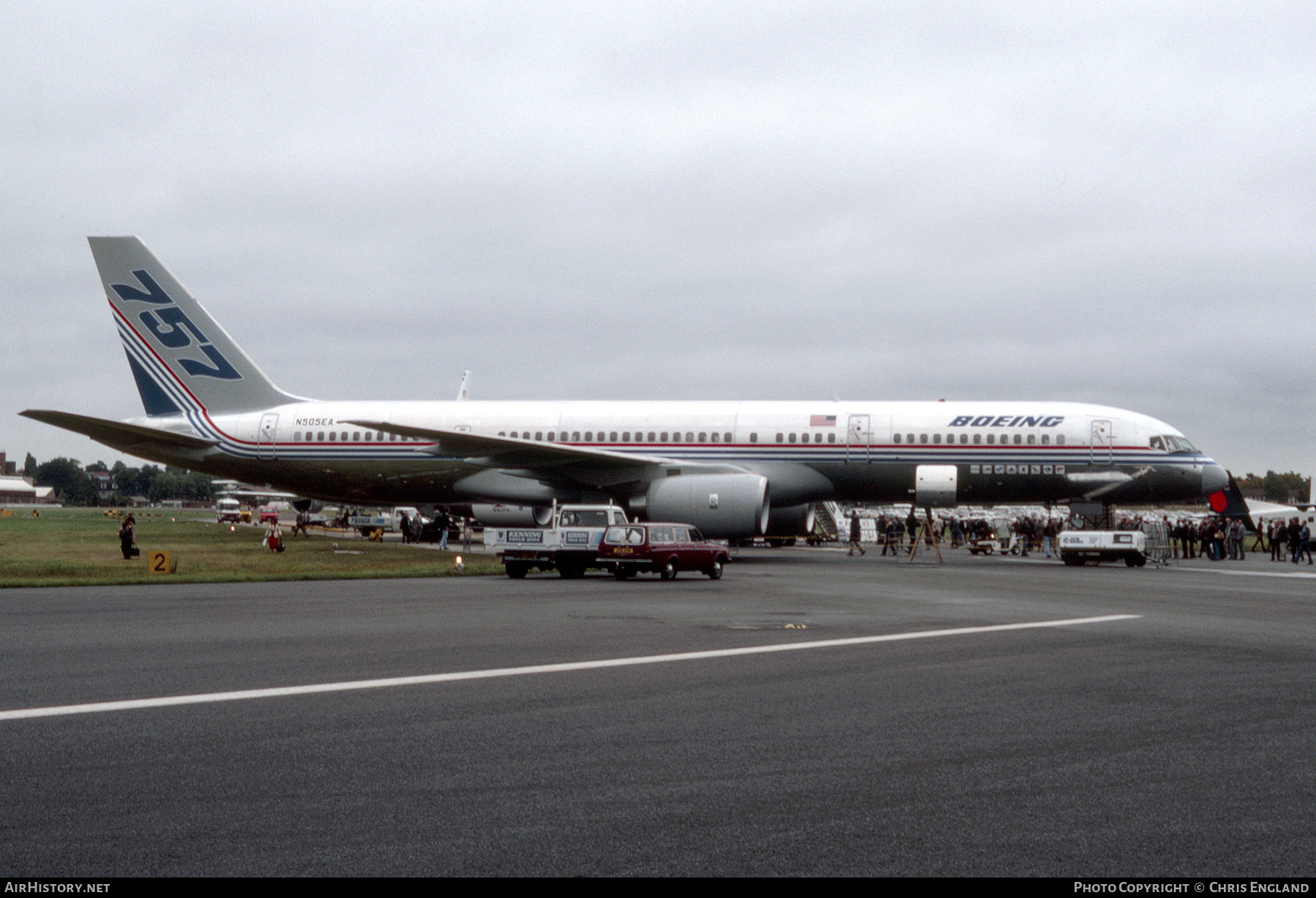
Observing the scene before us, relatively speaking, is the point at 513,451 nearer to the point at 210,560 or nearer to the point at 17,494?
the point at 210,560

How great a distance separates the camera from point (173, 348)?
115 feet

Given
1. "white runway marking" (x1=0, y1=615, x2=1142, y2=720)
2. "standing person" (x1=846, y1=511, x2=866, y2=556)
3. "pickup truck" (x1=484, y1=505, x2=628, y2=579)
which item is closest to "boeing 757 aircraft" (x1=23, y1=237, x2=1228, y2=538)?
"pickup truck" (x1=484, y1=505, x2=628, y2=579)

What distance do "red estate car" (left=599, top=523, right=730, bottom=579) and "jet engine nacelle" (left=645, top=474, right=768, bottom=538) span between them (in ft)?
15.9

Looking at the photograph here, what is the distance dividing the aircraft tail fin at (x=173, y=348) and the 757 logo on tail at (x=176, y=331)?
2 centimetres

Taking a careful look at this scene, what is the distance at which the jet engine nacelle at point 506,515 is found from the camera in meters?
34.5

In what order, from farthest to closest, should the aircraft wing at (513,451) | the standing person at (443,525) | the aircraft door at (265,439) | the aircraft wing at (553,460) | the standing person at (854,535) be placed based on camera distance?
the standing person at (854,535) → the standing person at (443,525) → the aircraft door at (265,439) → the aircraft wing at (553,460) → the aircraft wing at (513,451)

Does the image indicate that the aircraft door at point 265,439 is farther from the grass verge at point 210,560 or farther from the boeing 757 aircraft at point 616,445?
the grass verge at point 210,560

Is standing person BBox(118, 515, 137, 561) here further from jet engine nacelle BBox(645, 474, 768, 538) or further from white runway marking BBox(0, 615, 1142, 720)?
white runway marking BBox(0, 615, 1142, 720)

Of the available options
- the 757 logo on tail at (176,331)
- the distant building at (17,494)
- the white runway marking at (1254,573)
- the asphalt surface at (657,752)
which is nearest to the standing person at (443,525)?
the 757 logo on tail at (176,331)

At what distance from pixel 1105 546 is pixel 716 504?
12318 mm

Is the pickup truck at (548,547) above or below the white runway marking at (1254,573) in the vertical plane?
above

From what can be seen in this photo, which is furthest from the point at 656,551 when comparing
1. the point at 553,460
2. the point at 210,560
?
the point at 210,560

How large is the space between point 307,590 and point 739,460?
1575 cm

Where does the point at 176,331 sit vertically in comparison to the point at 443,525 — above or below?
above
